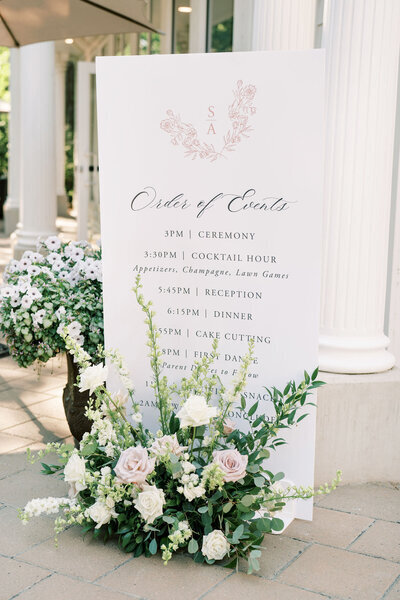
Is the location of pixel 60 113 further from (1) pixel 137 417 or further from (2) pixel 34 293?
(1) pixel 137 417

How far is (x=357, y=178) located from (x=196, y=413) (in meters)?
1.38

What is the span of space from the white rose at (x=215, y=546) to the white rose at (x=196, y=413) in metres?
0.38

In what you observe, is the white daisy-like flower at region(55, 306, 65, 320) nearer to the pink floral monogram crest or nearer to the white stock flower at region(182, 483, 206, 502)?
the pink floral monogram crest

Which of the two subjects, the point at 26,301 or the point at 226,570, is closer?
the point at 226,570

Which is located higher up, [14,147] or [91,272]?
[14,147]

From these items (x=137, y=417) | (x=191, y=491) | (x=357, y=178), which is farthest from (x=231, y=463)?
(x=357, y=178)

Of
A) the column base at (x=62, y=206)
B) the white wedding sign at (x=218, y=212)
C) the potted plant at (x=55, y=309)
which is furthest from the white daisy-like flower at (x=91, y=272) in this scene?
the column base at (x=62, y=206)

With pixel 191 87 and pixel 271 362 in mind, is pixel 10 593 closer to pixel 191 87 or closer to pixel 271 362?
pixel 271 362

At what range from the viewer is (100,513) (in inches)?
108

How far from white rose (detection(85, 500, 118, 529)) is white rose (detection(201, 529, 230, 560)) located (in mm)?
369

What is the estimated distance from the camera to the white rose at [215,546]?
8.60 ft

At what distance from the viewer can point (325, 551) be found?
9.28 feet

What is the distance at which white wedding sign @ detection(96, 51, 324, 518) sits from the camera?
2.87 meters

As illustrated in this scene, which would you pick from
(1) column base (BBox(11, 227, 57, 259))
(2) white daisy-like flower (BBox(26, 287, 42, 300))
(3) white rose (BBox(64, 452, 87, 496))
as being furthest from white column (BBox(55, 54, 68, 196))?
(3) white rose (BBox(64, 452, 87, 496))
